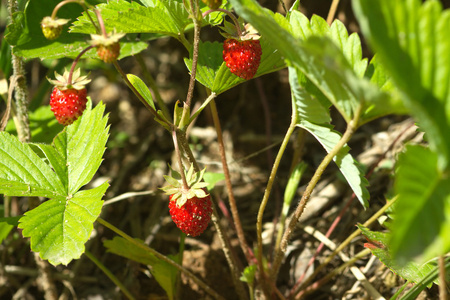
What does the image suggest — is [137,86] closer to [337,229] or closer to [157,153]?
[337,229]

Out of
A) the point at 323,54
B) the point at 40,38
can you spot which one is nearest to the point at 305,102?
the point at 323,54

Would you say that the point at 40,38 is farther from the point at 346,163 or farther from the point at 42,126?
the point at 346,163

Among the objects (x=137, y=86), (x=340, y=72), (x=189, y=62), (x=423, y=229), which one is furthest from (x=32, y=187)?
(x=423, y=229)

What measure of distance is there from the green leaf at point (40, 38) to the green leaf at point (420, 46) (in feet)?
3.66

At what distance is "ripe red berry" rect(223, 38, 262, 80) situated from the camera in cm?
121

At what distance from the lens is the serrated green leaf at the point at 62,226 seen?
4.06 feet

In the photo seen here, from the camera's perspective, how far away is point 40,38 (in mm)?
1705

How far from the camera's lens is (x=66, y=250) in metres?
1.25

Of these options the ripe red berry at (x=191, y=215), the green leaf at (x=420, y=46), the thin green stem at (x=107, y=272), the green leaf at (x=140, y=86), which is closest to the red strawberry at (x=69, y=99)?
the green leaf at (x=140, y=86)

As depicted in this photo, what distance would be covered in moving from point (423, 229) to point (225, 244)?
94 cm

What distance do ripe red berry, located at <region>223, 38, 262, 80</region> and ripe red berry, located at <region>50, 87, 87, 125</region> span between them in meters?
0.43

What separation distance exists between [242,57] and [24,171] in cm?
79

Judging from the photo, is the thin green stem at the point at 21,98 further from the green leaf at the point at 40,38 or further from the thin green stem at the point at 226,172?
the thin green stem at the point at 226,172

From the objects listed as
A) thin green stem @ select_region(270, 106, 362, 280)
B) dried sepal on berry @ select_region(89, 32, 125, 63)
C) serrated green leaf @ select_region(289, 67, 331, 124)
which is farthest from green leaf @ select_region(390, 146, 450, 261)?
dried sepal on berry @ select_region(89, 32, 125, 63)
